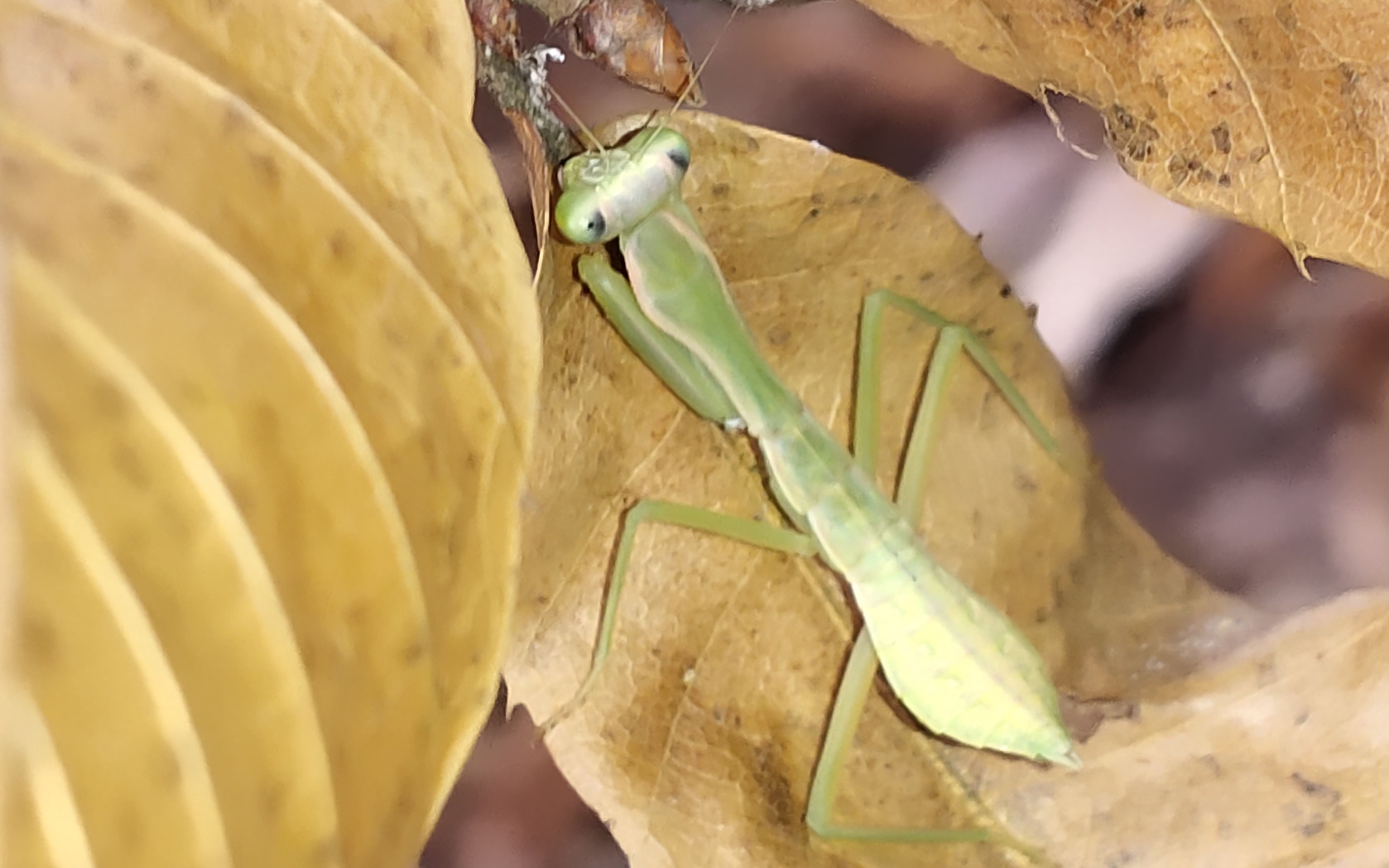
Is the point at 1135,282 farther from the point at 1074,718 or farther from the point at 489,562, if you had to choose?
the point at 489,562

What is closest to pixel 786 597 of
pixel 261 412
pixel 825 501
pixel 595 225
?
pixel 825 501

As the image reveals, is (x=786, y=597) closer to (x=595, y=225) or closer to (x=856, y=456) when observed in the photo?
(x=856, y=456)

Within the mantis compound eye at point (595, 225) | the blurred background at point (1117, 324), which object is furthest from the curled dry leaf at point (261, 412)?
the blurred background at point (1117, 324)

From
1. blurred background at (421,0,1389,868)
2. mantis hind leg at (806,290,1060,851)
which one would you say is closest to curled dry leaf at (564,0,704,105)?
blurred background at (421,0,1389,868)

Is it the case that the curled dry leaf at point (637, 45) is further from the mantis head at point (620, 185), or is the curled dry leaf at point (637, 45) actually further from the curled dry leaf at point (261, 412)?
the curled dry leaf at point (261, 412)

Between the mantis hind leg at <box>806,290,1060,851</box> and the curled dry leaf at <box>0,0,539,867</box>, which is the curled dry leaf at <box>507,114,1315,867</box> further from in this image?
the curled dry leaf at <box>0,0,539,867</box>
